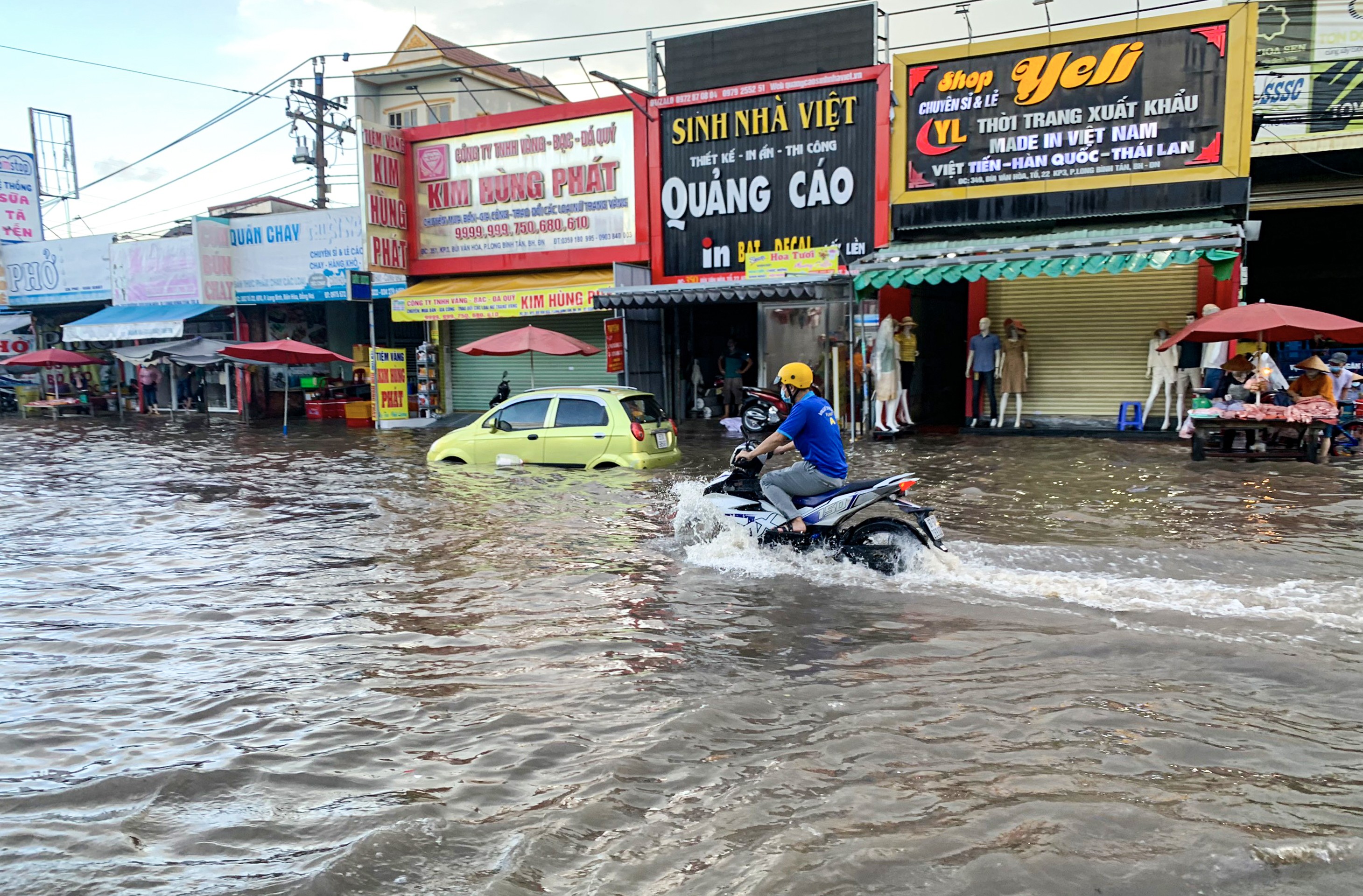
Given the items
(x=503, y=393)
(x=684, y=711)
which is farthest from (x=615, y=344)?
(x=684, y=711)

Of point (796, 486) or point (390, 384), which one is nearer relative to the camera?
point (796, 486)

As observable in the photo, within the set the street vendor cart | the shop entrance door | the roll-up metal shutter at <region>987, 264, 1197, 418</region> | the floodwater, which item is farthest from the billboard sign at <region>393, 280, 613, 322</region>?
the floodwater

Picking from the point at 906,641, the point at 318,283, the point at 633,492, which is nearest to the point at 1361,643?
the point at 906,641

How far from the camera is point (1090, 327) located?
707 inches

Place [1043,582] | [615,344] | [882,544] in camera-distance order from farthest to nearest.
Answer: [615,344]
[882,544]
[1043,582]

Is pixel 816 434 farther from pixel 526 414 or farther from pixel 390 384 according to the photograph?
pixel 390 384

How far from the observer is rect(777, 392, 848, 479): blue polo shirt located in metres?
7.44

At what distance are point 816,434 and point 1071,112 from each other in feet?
41.3

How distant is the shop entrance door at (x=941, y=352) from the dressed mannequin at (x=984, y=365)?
1.62 meters

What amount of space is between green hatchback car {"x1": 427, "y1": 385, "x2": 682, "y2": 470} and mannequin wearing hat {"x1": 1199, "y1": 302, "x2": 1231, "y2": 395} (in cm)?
853

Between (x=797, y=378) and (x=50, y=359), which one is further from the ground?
(x=797, y=378)

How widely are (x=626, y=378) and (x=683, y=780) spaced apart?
54.1 feet

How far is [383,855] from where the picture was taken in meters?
3.46

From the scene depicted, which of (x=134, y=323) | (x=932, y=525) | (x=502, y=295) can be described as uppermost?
(x=502, y=295)
